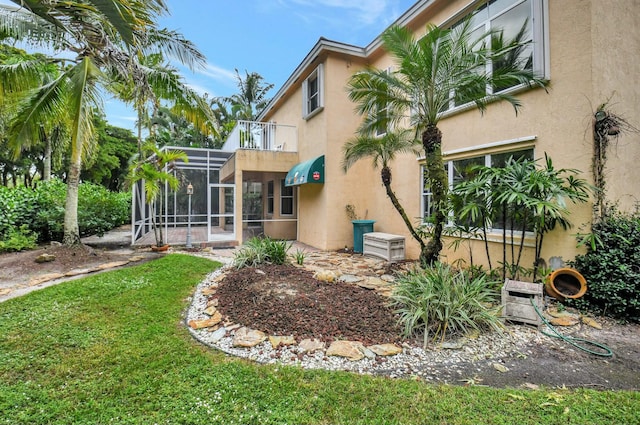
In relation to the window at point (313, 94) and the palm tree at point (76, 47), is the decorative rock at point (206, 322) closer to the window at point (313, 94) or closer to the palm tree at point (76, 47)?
the palm tree at point (76, 47)

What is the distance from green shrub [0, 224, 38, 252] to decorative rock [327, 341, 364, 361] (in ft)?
37.9

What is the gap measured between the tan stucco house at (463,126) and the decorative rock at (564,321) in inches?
59.0

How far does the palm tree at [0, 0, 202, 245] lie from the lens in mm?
7469

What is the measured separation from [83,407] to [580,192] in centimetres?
832

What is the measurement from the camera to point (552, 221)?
636 centimetres

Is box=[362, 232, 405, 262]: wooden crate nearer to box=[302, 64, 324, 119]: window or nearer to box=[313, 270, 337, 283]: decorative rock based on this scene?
box=[313, 270, 337, 283]: decorative rock

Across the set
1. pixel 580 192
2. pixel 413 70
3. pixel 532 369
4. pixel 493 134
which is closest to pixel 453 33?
pixel 413 70

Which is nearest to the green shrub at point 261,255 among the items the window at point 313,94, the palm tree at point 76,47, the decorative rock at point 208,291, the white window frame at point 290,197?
the decorative rock at point 208,291

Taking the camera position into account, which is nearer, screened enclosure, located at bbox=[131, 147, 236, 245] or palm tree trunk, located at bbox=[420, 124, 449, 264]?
palm tree trunk, located at bbox=[420, 124, 449, 264]

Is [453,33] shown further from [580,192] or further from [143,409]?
[143,409]

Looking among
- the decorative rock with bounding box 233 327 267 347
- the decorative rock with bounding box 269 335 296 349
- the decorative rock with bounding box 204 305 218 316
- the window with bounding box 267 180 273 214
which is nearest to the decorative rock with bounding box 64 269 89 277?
the decorative rock with bounding box 204 305 218 316

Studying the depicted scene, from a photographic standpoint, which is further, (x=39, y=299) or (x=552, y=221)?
(x=552, y=221)

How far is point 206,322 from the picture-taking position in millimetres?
5055

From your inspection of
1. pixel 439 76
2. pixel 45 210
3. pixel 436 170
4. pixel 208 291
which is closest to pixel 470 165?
pixel 436 170
